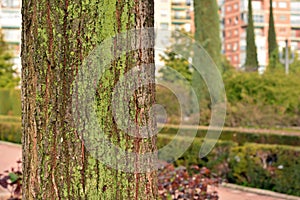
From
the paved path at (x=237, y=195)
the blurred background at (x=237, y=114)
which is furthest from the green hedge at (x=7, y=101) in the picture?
the paved path at (x=237, y=195)

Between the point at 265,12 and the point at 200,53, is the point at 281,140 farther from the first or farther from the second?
the point at 265,12

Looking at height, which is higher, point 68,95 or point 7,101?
point 7,101

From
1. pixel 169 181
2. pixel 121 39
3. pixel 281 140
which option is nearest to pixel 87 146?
pixel 121 39

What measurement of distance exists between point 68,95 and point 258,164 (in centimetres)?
627

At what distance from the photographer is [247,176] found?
8.12 metres

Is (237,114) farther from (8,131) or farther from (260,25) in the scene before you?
(260,25)

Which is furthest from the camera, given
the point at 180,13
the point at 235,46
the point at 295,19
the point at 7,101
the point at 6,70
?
the point at 295,19

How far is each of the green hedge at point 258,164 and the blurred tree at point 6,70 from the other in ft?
76.9

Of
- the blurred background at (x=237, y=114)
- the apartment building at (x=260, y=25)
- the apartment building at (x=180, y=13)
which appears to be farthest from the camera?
the apartment building at (x=260, y=25)

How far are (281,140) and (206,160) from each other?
2.04 m

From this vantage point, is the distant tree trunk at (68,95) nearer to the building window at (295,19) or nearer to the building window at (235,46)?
the building window at (235,46)

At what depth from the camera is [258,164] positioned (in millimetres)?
7949

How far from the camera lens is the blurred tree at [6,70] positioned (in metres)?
31.1

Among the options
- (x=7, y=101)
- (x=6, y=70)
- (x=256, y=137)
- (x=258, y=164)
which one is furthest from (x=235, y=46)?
(x=258, y=164)
